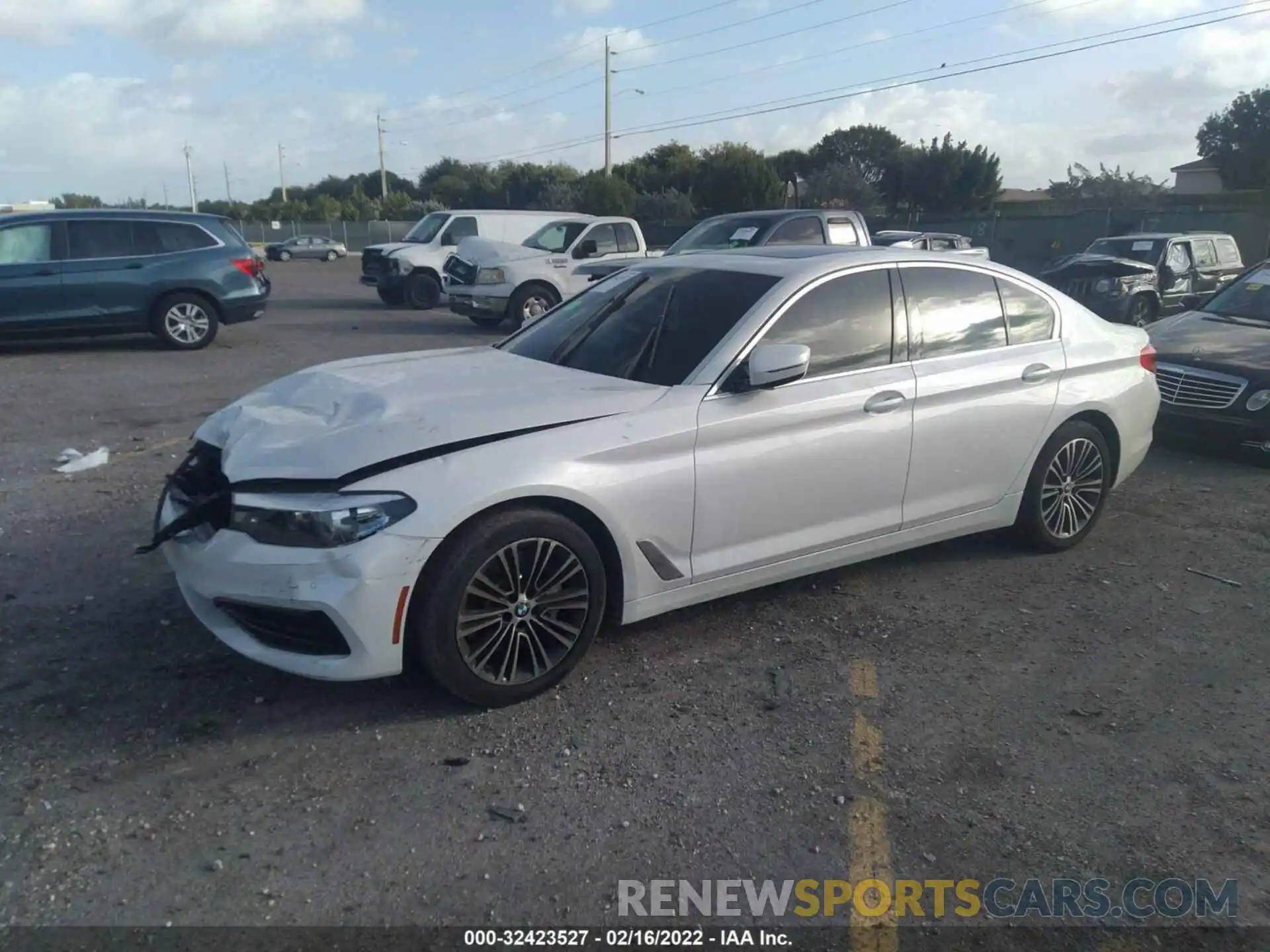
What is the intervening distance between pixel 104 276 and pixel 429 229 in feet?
29.2

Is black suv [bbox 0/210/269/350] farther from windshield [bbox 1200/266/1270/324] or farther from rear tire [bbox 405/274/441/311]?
windshield [bbox 1200/266/1270/324]

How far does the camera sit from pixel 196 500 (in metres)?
3.94

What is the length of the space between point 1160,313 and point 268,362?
1450 cm

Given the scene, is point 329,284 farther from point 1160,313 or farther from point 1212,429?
point 1212,429

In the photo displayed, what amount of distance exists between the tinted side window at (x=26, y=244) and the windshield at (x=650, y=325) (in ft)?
31.4

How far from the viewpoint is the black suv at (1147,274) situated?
16.8 m

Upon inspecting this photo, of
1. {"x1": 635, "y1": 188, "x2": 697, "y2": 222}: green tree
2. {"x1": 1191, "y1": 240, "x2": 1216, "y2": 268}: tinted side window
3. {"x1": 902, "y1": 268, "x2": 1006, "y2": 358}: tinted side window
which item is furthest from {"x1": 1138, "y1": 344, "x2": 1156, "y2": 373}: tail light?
{"x1": 635, "y1": 188, "x2": 697, "y2": 222}: green tree

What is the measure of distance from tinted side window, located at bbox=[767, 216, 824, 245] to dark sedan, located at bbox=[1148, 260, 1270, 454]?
204 inches

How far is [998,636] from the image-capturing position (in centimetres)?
469

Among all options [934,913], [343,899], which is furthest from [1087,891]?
[343,899]

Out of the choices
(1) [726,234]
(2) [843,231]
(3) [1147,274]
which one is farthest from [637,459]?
(3) [1147,274]

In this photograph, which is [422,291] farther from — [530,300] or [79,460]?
[79,460]
